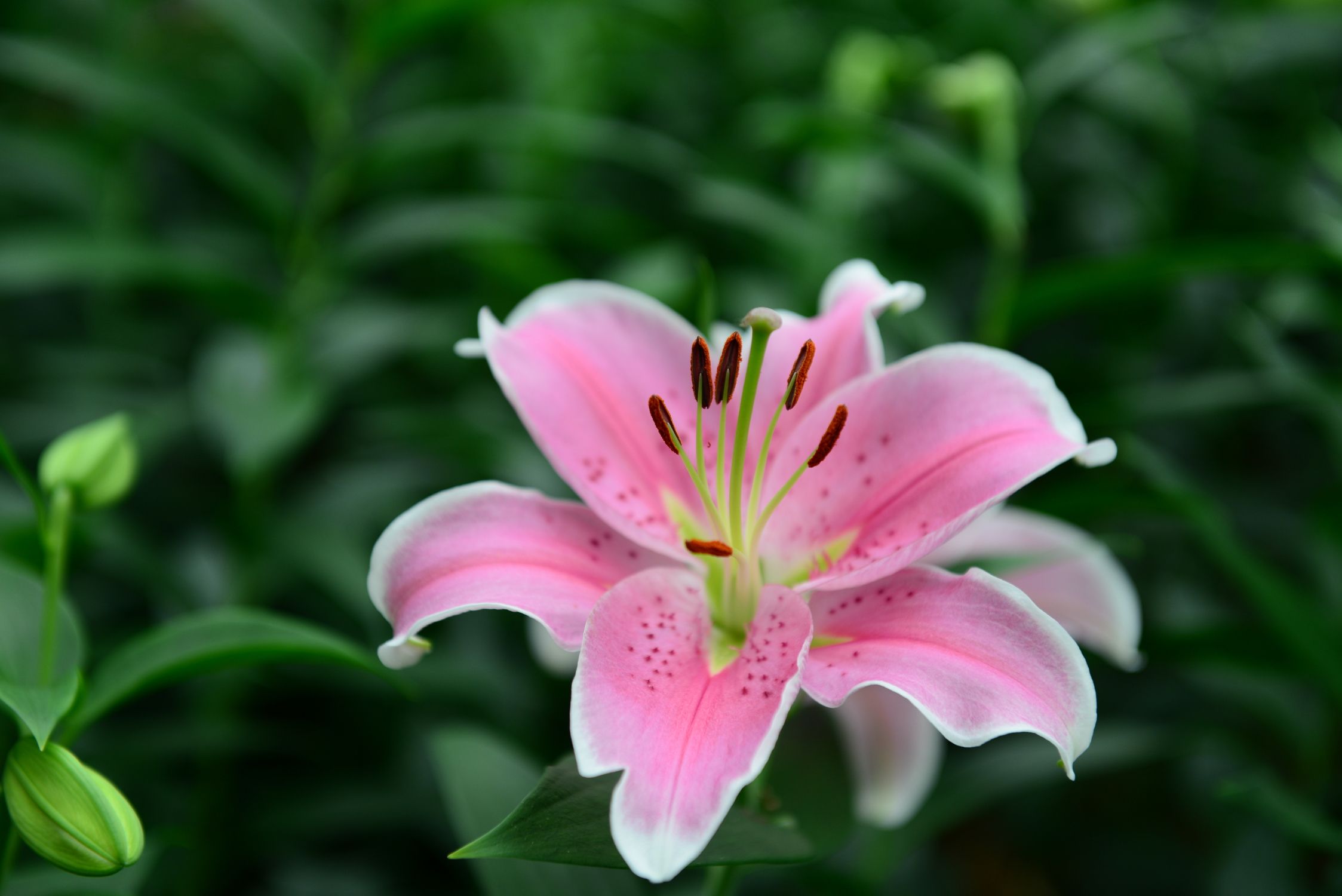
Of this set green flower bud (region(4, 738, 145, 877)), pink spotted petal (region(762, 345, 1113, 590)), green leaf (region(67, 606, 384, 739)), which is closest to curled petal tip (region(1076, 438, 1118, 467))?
pink spotted petal (region(762, 345, 1113, 590))

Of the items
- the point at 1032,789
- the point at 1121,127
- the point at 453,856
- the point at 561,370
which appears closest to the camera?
the point at 453,856

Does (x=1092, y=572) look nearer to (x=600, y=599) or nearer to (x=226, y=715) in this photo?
(x=600, y=599)

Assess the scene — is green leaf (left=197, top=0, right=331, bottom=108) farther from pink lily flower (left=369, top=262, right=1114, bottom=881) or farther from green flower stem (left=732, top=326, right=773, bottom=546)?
green flower stem (left=732, top=326, right=773, bottom=546)

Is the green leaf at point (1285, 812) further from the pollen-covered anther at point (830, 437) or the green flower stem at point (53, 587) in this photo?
the green flower stem at point (53, 587)

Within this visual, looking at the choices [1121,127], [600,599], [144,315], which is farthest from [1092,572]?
[144,315]

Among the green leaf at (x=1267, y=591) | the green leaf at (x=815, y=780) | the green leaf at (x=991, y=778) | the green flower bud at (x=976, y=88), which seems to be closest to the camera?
the green leaf at (x=815, y=780)

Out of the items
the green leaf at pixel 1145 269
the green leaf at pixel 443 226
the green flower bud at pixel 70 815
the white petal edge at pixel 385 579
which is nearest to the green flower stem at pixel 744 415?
the white petal edge at pixel 385 579
